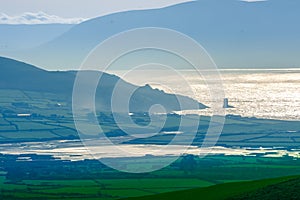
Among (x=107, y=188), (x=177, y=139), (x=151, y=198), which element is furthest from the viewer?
(x=177, y=139)

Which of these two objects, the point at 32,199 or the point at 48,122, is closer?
the point at 32,199

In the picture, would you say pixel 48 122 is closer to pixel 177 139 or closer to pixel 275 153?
pixel 177 139

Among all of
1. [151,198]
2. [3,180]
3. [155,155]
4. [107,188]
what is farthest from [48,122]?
[151,198]

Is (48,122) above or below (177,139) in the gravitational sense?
above

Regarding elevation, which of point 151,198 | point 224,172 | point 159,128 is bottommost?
point 151,198

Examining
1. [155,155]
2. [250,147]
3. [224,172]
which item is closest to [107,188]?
[224,172]

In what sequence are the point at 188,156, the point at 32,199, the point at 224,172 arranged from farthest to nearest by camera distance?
the point at 188,156, the point at 224,172, the point at 32,199
